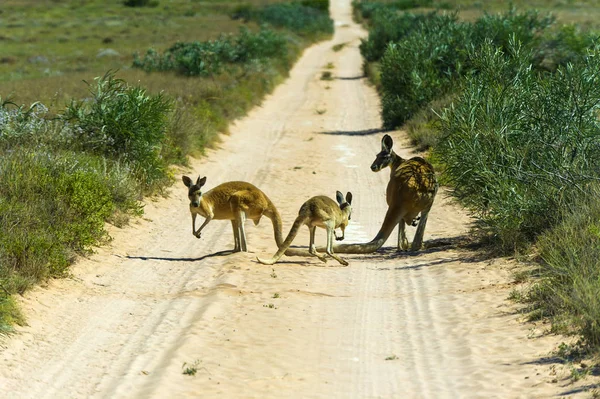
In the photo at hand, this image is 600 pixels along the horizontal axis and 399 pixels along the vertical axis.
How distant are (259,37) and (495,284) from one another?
113 ft

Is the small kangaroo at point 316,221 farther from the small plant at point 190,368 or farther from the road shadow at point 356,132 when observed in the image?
the road shadow at point 356,132

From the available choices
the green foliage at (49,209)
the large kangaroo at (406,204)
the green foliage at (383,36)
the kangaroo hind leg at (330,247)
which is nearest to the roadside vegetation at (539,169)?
the large kangaroo at (406,204)

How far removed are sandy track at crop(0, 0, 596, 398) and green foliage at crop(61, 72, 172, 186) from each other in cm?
129

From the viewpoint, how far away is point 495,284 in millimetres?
10109

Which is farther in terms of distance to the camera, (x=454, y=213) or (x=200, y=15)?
(x=200, y=15)

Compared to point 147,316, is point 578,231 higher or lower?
higher

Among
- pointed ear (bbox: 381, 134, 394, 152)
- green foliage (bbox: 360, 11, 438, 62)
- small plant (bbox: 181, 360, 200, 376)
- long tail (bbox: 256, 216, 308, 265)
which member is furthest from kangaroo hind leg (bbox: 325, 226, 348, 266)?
green foliage (bbox: 360, 11, 438, 62)

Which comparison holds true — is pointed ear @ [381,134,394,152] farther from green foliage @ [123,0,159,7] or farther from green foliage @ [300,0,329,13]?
green foliage @ [123,0,159,7]

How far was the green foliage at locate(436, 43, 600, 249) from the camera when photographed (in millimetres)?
11211

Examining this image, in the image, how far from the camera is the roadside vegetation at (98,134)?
1059cm

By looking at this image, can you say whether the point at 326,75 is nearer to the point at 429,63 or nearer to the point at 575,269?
the point at 429,63

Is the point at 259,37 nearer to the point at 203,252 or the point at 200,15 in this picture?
the point at 203,252

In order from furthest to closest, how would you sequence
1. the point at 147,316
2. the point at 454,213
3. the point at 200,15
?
the point at 200,15
the point at 454,213
the point at 147,316

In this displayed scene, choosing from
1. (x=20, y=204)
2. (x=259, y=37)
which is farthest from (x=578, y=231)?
(x=259, y=37)
